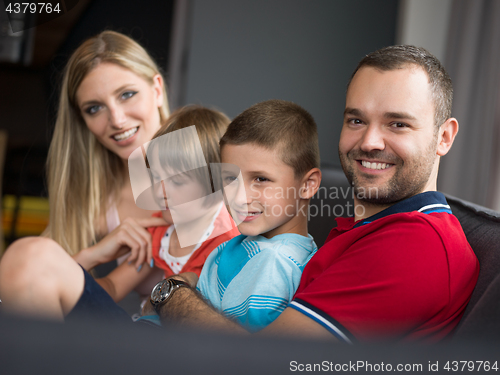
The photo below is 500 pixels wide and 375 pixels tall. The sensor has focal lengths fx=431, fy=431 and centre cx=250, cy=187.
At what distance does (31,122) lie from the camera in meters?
4.30

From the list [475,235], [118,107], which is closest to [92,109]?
[118,107]

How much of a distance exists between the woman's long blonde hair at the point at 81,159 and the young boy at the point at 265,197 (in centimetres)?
71

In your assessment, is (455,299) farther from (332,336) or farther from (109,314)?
(109,314)

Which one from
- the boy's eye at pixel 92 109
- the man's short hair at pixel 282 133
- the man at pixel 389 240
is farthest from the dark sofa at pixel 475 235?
the boy's eye at pixel 92 109

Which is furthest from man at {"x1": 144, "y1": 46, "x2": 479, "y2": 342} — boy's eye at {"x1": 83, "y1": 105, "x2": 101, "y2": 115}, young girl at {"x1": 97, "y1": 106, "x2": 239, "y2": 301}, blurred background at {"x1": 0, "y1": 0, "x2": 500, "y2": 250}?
blurred background at {"x1": 0, "y1": 0, "x2": 500, "y2": 250}

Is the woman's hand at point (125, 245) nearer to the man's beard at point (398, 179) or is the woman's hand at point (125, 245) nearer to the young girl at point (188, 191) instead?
the young girl at point (188, 191)

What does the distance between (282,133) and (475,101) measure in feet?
6.43

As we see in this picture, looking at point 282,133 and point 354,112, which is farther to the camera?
point 282,133

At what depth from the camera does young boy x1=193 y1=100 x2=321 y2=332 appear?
92 centimetres

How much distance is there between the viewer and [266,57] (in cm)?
355

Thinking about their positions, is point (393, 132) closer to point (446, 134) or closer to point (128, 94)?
point (446, 134)

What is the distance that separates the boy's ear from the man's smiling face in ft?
0.48

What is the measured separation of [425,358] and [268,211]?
0.59 m

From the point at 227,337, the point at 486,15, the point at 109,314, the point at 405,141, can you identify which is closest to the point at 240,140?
the point at 405,141
